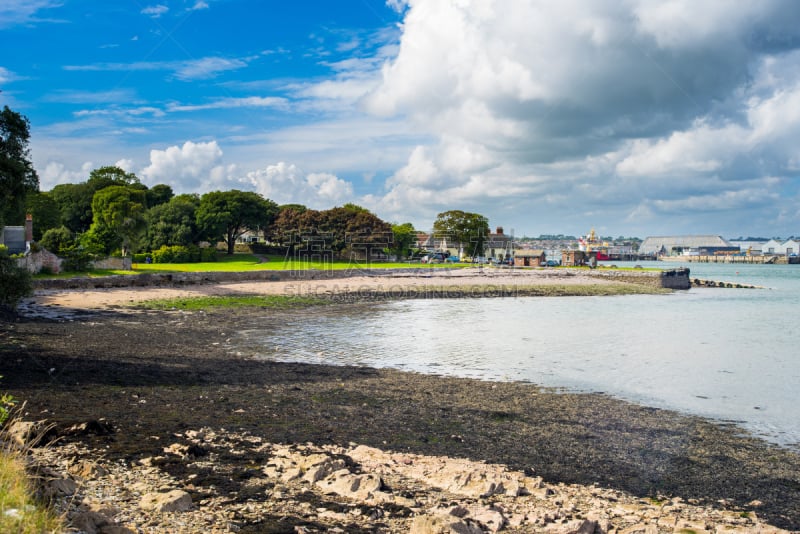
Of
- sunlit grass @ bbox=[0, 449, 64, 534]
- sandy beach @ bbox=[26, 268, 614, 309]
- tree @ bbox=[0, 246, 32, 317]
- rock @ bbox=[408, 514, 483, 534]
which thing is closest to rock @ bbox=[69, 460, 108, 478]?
sunlit grass @ bbox=[0, 449, 64, 534]

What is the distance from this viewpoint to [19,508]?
450 cm

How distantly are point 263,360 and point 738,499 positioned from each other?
12.9m

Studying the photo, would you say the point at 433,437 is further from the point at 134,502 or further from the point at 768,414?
the point at 768,414

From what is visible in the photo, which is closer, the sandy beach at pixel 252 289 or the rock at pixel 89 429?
the rock at pixel 89 429

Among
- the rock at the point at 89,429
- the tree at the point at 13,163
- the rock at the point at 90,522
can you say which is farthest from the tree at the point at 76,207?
the rock at the point at 90,522

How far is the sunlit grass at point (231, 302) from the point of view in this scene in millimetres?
31625

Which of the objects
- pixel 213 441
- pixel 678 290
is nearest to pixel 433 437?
pixel 213 441

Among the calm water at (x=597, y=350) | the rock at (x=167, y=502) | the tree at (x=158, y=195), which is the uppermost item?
the tree at (x=158, y=195)

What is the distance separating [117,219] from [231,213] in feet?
85.7

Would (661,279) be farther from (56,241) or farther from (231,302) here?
(56,241)

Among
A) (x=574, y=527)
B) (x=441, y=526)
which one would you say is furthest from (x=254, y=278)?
(x=574, y=527)

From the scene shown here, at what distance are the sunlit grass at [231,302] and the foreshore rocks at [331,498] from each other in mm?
25229

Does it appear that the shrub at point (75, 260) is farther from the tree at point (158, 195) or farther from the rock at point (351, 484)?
the tree at point (158, 195)

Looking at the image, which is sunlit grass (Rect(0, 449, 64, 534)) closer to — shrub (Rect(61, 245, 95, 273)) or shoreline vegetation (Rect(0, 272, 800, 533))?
shoreline vegetation (Rect(0, 272, 800, 533))
